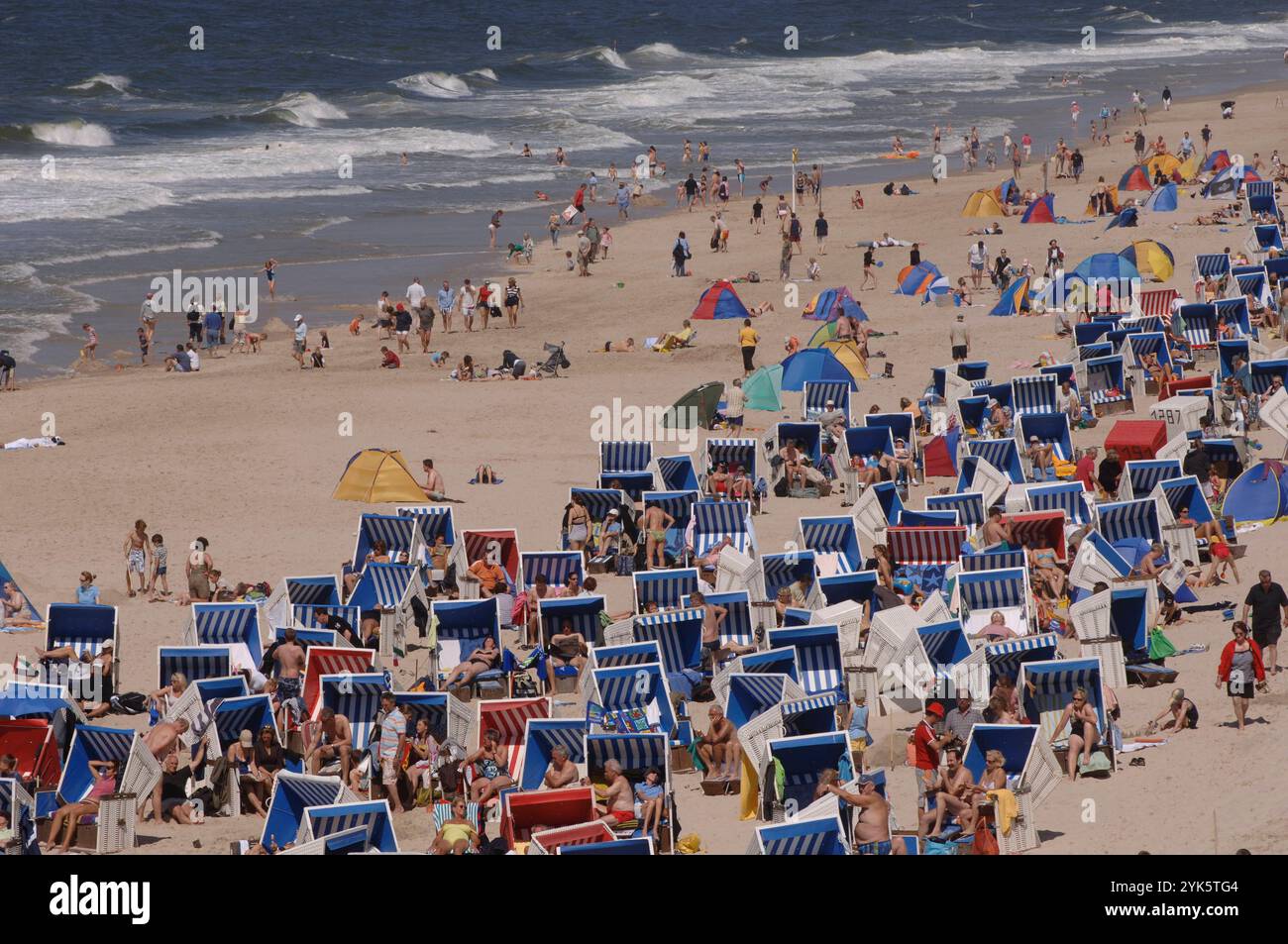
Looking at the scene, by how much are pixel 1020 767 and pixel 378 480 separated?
10188 mm

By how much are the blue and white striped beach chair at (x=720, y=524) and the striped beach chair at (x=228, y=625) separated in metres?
4.54

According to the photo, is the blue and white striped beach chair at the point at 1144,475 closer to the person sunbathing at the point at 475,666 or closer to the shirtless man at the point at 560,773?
the person sunbathing at the point at 475,666

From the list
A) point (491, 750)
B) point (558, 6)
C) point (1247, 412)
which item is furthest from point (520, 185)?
point (558, 6)

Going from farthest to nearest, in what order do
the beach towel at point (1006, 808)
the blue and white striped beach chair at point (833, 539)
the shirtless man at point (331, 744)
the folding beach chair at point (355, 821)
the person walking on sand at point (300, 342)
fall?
1. the person walking on sand at point (300, 342)
2. the blue and white striped beach chair at point (833, 539)
3. the shirtless man at point (331, 744)
4. the beach towel at point (1006, 808)
5. the folding beach chair at point (355, 821)

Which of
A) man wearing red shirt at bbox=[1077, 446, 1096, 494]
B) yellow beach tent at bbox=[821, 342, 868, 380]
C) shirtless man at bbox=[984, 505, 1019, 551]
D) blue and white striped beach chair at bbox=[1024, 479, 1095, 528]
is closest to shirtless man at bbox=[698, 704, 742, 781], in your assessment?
shirtless man at bbox=[984, 505, 1019, 551]

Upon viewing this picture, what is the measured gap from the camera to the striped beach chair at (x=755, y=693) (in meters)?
12.3

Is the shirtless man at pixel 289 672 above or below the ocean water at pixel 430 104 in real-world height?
below

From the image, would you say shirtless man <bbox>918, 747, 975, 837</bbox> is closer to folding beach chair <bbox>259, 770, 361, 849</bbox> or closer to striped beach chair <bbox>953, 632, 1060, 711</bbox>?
striped beach chair <bbox>953, 632, 1060, 711</bbox>

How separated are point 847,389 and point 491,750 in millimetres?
11210

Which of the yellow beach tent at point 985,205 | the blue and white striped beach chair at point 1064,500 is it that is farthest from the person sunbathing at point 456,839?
the yellow beach tent at point 985,205

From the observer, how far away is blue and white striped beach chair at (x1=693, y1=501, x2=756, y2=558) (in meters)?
16.8

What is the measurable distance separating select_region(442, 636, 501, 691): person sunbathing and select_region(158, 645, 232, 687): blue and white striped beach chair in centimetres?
176

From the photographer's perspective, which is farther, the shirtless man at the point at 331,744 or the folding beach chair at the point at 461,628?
the folding beach chair at the point at 461,628
